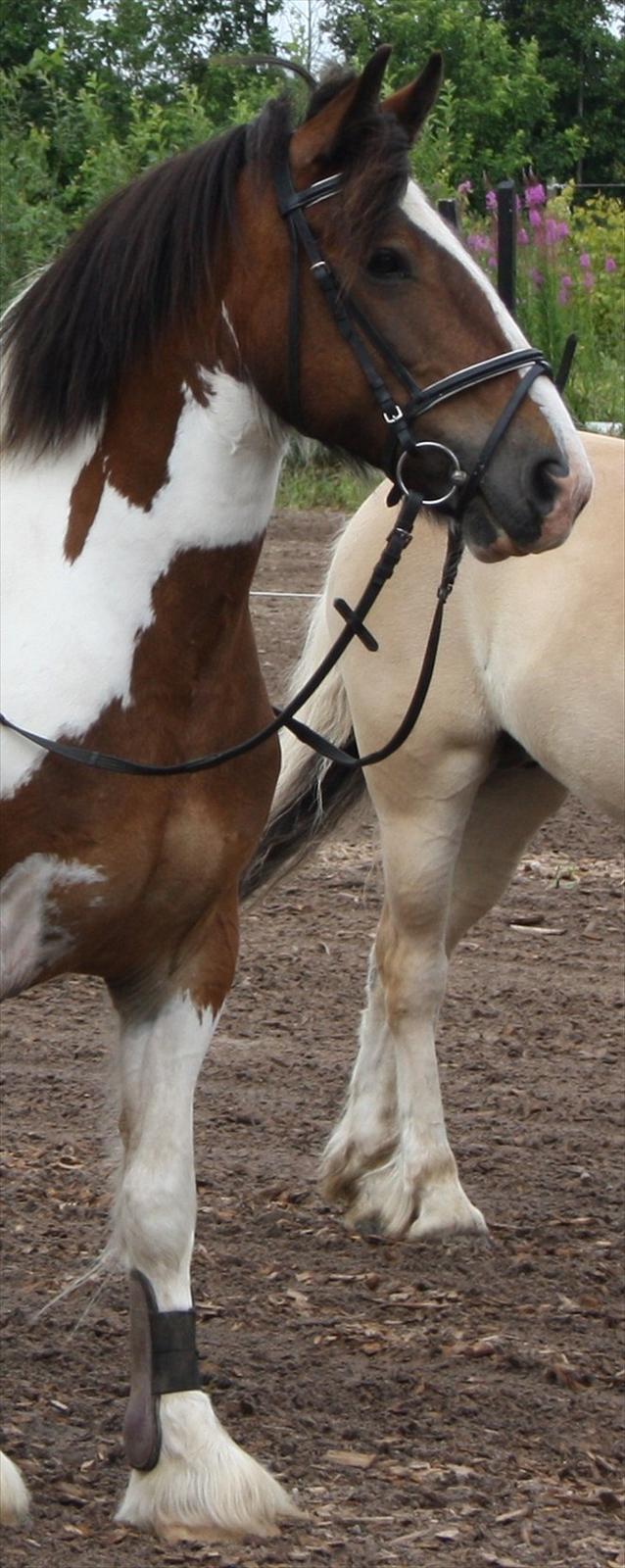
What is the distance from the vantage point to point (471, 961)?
17.5 feet

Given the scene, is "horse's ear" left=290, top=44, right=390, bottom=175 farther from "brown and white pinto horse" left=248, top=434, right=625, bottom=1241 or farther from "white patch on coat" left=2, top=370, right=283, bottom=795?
"brown and white pinto horse" left=248, top=434, right=625, bottom=1241

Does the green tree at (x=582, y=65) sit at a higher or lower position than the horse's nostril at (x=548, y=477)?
higher

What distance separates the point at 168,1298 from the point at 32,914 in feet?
2.09

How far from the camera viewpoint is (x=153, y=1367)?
2.70 m

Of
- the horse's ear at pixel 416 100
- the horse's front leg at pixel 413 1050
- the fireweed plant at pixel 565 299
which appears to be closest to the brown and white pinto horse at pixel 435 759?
the horse's front leg at pixel 413 1050

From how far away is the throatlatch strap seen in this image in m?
2.69

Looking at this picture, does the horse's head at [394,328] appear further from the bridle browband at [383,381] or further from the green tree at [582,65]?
Answer: the green tree at [582,65]

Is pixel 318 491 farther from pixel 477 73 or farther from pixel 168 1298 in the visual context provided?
pixel 477 73

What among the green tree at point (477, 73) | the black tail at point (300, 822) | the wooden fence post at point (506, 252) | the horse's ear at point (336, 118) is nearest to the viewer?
the horse's ear at point (336, 118)

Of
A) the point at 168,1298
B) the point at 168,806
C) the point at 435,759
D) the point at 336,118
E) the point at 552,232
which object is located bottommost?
the point at 168,1298

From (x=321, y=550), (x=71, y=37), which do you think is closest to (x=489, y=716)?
(x=321, y=550)

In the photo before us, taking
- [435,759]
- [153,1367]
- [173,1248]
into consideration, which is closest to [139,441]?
[173,1248]

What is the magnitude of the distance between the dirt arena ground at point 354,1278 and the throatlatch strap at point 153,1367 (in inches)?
4.9

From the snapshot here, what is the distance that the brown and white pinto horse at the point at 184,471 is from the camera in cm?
234
